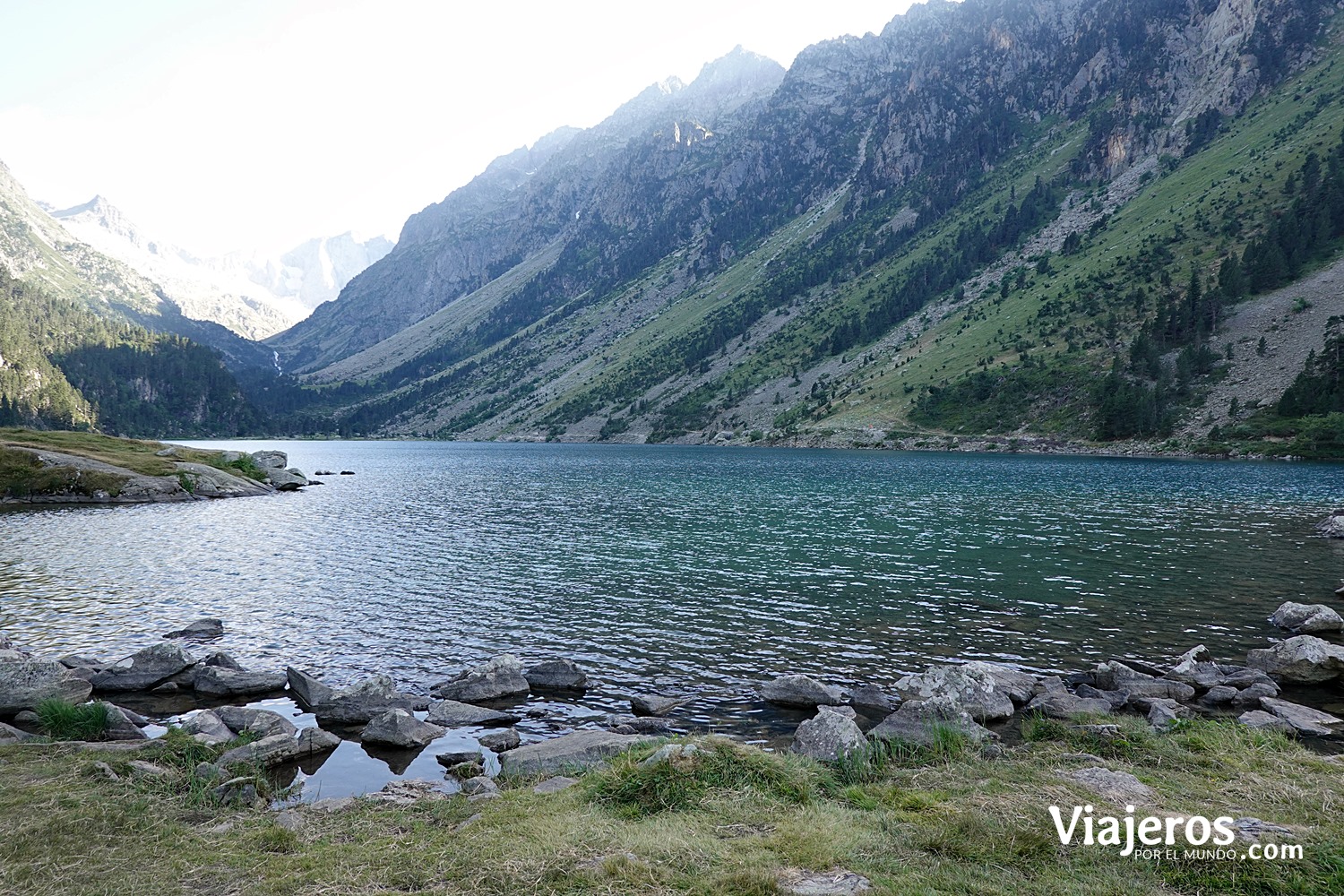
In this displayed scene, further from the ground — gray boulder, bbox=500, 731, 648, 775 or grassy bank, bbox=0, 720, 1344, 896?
grassy bank, bbox=0, 720, 1344, 896

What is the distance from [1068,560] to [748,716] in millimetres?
32775

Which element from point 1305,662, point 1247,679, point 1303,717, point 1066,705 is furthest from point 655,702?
point 1305,662

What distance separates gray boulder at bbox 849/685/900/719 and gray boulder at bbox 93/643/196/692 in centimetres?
2410

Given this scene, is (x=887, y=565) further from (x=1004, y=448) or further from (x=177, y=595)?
(x=1004, y=448)

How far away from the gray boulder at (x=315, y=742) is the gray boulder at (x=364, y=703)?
5.68 feet

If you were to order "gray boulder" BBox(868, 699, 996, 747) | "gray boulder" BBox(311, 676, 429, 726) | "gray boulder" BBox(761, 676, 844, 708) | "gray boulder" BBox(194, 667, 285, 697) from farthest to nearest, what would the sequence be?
"gray boulder" BBox(194, 667, 285, 697) → "gray boulder" BBox(761, 676, 844, 708) → "gray boulder" BBox(311, 676, 429, 726) → "gray boulder" BBox(868, 699, 996, 747)

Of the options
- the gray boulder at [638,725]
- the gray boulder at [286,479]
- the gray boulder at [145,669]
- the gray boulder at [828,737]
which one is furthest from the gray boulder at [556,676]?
the gray boulder at [286,479]

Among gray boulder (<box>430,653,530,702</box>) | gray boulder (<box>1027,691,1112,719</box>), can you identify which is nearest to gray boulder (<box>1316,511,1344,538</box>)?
gray boulder (<box>1027,691,1112,719</box>)

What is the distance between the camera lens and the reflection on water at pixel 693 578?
92.6ft

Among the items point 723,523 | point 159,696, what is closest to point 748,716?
point 159,696

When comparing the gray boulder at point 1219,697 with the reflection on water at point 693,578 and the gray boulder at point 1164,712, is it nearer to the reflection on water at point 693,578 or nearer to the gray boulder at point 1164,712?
the gray boulder at point 1164,712

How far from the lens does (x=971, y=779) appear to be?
14.3 metres

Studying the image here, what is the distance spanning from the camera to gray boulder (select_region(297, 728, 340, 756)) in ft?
61.6

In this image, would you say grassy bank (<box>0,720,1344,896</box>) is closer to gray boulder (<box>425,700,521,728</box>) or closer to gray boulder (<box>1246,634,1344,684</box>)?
gray boulder (<box>425,700,521,728</box>)
